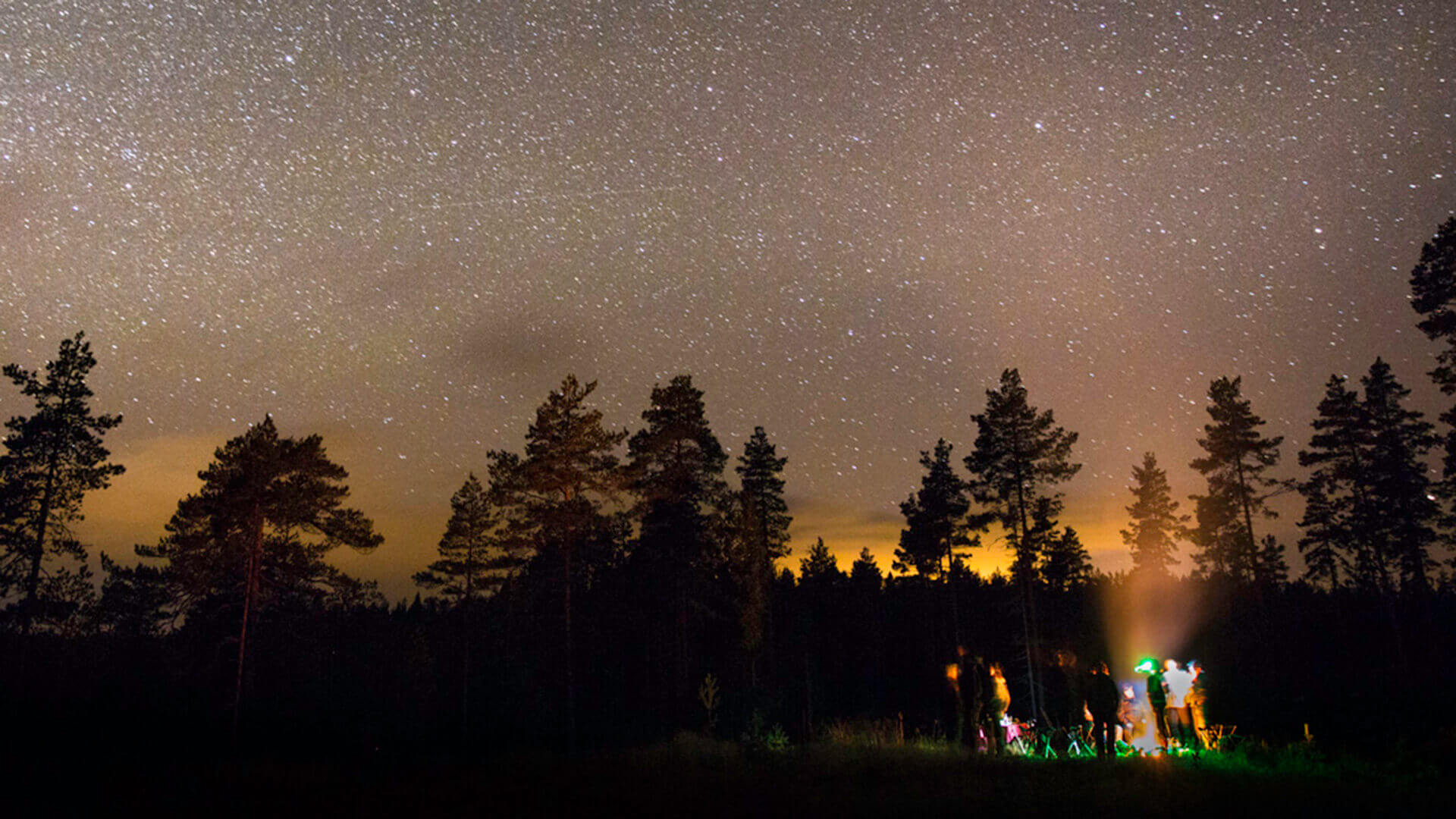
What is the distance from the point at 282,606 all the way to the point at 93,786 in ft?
54.8

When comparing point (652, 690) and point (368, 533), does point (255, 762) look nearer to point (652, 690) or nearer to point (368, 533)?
point (368, 533)

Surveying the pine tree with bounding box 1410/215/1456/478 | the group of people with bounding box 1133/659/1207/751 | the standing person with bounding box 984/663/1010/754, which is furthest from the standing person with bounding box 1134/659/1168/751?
the pine tree with bounding box 1410/215/1456/478

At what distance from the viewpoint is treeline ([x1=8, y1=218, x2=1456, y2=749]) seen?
28000 mm

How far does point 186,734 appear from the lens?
2684cm

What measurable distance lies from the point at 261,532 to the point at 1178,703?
2688 centimetres

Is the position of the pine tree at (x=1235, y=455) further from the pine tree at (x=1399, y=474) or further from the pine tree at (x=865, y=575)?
the pine tree at (x=865, y=575)

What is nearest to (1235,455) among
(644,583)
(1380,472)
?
(1380,472)

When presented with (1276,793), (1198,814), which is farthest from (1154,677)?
(1198,814)

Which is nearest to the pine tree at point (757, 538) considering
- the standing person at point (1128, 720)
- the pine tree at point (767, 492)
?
the pine tree at point (767, 492)

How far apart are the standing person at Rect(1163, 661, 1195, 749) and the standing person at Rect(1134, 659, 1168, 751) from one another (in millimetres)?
255

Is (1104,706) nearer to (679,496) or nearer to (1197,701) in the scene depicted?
(1197,701)

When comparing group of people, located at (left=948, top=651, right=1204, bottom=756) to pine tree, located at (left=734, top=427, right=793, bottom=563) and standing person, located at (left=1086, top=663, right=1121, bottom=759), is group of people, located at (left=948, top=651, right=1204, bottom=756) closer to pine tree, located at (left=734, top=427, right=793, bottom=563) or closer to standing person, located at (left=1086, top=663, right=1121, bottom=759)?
standing person, located at (left=1086, top=663, right=1121, bottom=759)

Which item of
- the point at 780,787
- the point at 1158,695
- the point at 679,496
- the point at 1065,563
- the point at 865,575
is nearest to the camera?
the point at 780,787

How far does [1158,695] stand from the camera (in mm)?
15641
